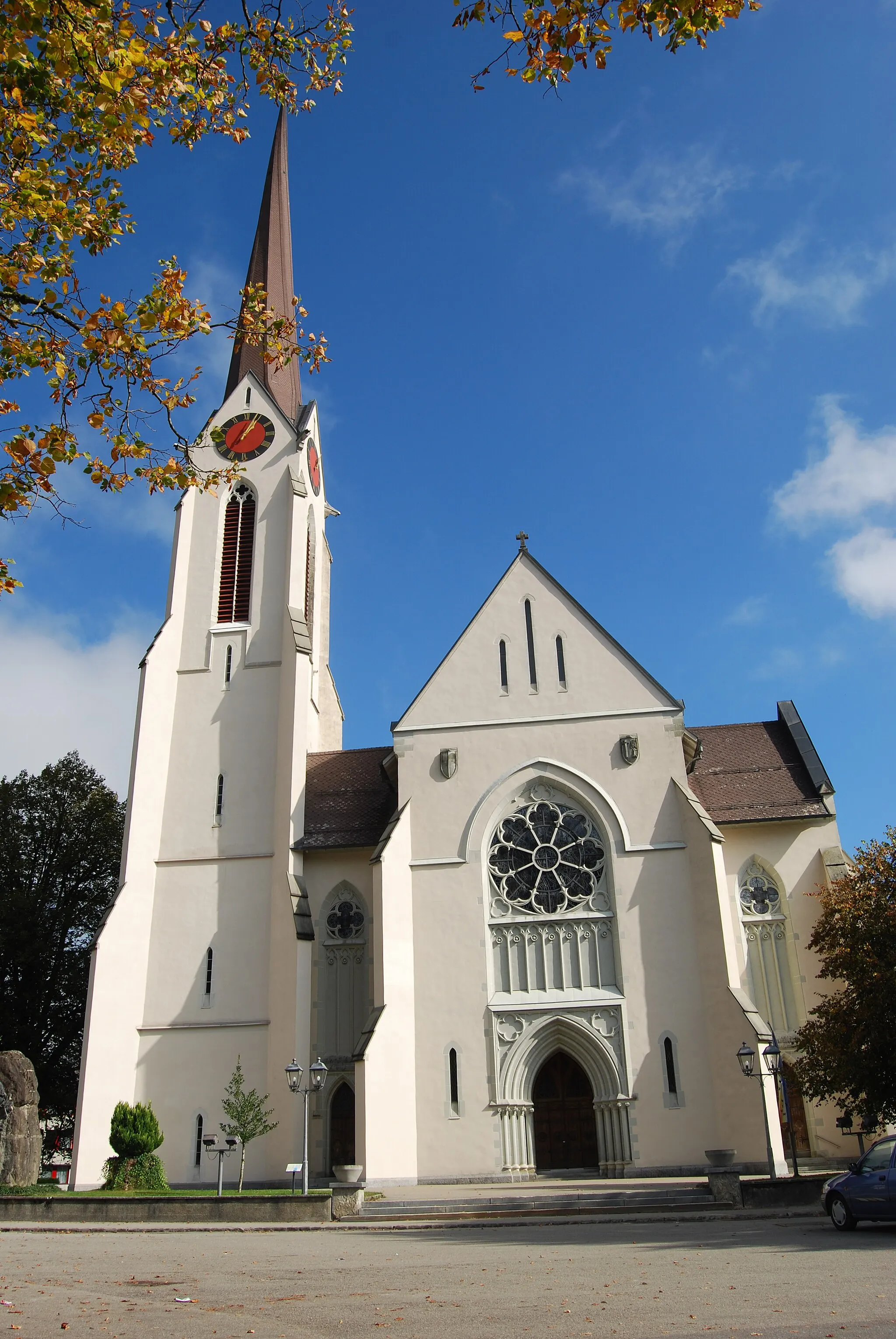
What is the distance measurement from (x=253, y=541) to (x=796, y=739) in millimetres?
16214

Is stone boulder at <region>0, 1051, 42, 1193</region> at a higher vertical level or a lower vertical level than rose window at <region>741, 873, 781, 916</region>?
lower

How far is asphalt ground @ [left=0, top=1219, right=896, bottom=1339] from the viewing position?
6.89m

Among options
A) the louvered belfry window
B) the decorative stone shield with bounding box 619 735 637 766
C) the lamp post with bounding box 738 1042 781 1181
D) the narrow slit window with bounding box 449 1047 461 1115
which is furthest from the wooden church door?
the louvered belfry window

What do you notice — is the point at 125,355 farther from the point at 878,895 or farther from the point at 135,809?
the point at 135,809

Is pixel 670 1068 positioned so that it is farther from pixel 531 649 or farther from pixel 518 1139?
pixel 531 649

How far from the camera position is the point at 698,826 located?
2416 centimetres

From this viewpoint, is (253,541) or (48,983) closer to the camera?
(253,541)

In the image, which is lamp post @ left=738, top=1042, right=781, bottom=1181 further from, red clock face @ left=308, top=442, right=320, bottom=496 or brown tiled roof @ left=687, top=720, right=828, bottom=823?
red clock face @ left=308, top=442, right=320, bottom=496

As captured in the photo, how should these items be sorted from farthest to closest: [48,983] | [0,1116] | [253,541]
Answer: [48,983] → [253,541] → [0,1116]

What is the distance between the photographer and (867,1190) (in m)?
12.5

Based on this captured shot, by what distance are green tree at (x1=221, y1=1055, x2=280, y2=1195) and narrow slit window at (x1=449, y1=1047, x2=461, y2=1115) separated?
4035mm

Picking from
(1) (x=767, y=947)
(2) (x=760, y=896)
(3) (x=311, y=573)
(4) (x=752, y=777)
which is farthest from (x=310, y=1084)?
(3) (x=311, y=573)

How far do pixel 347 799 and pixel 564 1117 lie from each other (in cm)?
968

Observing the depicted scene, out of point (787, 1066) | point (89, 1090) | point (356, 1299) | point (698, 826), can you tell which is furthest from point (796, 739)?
point (356, 1299)
